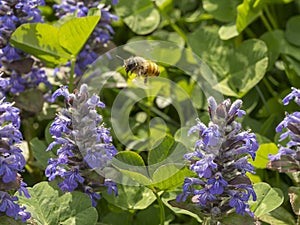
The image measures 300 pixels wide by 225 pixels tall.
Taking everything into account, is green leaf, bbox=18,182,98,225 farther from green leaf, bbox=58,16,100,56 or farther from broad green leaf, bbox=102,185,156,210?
green leaf, bbox=58,16,100,56

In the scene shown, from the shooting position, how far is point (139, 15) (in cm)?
329

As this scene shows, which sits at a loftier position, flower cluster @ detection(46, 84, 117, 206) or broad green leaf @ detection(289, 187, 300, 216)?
flower cluster @ detection(46, 84, 117, 206)

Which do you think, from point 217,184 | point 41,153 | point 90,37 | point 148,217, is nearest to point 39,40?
point 90,37

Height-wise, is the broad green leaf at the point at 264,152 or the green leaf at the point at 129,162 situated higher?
the green leaf at the point at 129,162

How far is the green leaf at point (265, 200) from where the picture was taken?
2.13m

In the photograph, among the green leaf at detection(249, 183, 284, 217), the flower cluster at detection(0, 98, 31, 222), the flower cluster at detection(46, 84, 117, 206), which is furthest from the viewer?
the green leaf at detection(249, 183, 284, 217)

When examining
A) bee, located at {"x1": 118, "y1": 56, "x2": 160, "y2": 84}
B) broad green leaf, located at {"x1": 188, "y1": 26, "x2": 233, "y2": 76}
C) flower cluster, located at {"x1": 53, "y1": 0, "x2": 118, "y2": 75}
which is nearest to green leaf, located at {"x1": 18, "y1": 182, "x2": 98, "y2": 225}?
bee, located at {"x1": 118, "y1": 56, "x2": 160, "y2": 84}

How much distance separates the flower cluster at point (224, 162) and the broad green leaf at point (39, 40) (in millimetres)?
939

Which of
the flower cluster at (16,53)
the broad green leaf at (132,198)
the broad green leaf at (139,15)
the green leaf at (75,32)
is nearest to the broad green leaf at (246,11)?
the broad green leaf at (139,15)

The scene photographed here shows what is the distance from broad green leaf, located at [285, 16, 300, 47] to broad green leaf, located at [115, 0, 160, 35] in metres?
0.67

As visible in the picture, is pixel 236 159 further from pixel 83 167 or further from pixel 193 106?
pixel 193 106

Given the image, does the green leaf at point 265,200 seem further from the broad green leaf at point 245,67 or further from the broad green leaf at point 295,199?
the broad green leaf at point 245,67

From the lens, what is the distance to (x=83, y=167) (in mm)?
2111

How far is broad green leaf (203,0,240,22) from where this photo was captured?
3.27m
